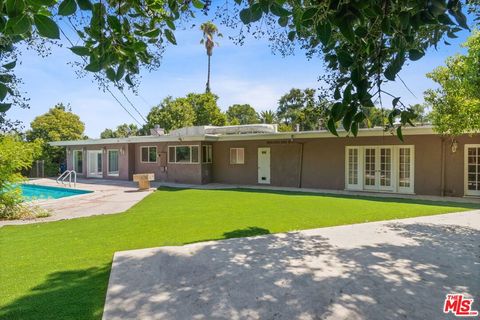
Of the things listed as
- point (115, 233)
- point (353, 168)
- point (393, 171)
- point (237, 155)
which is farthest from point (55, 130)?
point (393, 171)

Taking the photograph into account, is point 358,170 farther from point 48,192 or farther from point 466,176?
point 48,192

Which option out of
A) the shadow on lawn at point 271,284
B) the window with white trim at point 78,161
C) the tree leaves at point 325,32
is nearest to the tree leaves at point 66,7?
the tree leaves at point 325,32

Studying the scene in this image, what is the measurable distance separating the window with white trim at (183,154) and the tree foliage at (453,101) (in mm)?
11997

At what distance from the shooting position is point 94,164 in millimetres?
23188

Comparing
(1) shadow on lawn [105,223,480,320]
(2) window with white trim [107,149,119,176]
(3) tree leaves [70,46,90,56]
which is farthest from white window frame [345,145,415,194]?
(2) window with white trim [107,149,119,176]

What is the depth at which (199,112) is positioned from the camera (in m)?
33.5

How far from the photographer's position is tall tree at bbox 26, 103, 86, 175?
25.6 metres

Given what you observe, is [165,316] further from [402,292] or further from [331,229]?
[331,229]

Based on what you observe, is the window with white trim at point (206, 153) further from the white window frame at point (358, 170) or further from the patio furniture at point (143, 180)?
the white window frame at point (358, 170)

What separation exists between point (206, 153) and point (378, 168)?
894cm

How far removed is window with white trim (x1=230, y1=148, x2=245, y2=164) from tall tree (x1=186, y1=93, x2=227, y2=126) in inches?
606

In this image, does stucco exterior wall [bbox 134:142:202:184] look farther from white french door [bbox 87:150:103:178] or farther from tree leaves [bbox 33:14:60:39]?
tree leaves [bbox 33:14:60:39]

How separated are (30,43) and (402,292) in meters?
4.77

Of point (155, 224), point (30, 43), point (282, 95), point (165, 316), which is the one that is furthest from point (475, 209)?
point (282, 95)
